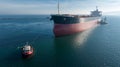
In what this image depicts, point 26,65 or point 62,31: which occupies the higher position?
point 62,31

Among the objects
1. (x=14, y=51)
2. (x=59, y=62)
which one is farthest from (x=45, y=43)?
(x=59, y=62)

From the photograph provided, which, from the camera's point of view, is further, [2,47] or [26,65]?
[2,47]

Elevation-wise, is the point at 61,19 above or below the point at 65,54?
above

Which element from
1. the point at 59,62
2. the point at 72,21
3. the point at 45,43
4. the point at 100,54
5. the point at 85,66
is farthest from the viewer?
the point at 72,21

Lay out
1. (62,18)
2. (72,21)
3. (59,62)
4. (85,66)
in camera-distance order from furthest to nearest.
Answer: (72,21) < (62,18) < (59,62) < (85,66)

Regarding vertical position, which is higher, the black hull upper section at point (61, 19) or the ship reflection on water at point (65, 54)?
the black hull upper section at point (61, 19)

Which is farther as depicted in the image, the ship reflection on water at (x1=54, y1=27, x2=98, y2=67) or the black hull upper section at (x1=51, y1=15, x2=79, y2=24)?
the black hull upper section at (x1=51, y1=15, x2=79, y2=24)

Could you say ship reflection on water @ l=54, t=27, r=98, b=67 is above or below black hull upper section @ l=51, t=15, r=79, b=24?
below

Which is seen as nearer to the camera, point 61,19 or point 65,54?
point 65,54

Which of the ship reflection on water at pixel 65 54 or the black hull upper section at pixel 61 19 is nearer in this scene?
the ship reflection on water at pixel 65 54

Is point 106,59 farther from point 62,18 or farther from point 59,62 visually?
point 62,18

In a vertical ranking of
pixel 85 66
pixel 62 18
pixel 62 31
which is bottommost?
pixel 85 66
